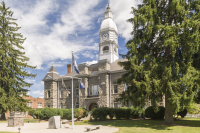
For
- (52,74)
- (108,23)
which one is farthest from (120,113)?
(108,23)

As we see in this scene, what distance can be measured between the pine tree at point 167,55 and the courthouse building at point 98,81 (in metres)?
12.2

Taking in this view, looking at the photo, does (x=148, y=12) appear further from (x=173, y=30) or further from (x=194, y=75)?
(x=194, y=75)

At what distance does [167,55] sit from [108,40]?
→ 735 inches

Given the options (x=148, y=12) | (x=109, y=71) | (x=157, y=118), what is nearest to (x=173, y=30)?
(x=148, y=12)

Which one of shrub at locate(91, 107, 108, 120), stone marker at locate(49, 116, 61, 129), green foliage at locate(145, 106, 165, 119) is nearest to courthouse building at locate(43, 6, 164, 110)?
shrub at locate(91, 107, 108, 120)

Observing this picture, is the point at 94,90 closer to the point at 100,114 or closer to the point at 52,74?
the point at 100,114

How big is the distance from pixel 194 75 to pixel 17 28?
25.8 m

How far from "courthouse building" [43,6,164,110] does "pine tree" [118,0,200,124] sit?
12.2 metres

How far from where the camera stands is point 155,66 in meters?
13.7

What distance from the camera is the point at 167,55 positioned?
15.6 metres

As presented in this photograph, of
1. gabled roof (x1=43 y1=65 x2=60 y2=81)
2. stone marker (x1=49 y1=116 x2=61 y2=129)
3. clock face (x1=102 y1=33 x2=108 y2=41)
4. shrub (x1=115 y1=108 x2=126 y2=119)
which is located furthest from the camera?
clock face (x1=102 y1=33 x2=108 y2=41)

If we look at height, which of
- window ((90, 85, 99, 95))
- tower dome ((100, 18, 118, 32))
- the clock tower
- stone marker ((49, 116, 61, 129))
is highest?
tower dome ((100, 18, 118, 32))

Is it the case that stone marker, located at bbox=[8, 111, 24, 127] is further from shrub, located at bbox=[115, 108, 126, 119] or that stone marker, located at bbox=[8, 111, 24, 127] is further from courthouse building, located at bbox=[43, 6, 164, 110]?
shrub, located at bbox=[115, 108, 126, 119]

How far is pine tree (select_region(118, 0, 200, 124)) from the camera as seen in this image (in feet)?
42.4
